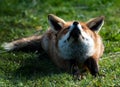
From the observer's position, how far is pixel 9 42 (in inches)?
404

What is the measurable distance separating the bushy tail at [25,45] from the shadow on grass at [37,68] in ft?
1.84

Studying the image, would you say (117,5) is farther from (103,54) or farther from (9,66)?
(9,66)

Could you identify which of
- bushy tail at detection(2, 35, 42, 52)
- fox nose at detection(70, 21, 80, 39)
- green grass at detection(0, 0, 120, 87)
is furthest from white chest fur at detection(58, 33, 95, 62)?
bushy tail at detection(2, 35, 42, 52)

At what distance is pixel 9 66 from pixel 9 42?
1545mm

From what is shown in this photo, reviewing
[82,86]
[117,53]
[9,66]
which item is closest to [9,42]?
[9,66]

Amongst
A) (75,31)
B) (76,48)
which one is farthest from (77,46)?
(75,31)

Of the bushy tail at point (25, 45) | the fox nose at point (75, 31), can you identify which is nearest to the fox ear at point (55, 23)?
the fox nose at point (75, 31)

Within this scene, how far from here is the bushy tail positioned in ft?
31.8

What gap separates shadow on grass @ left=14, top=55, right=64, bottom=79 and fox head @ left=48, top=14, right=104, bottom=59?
16.2 inches

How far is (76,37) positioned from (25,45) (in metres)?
2.05

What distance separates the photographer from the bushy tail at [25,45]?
9.68m

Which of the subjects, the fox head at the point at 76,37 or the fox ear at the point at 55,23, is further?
the fox ear at the point at 55,23

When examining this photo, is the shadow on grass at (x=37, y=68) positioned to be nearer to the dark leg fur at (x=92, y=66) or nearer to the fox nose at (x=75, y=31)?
the dark leg fur at (x=92, y=66)

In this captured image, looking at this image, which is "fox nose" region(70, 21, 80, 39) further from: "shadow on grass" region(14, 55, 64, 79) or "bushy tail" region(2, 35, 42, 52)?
"bushy tail" region(2, 35, 42, 52)
